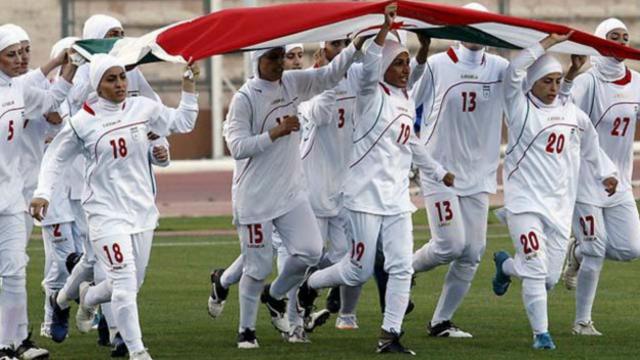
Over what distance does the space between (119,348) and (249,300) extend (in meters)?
1.14

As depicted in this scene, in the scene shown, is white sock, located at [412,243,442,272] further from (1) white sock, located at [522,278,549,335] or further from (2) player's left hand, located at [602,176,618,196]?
(2) player's left hand, located at [602,176,618,196]

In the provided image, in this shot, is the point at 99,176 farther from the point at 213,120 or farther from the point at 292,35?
the point at 213,120

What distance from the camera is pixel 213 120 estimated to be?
1657 inches

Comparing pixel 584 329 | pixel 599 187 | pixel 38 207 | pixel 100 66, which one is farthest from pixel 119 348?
pixel 599 187

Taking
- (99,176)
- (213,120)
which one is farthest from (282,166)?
(213,120)

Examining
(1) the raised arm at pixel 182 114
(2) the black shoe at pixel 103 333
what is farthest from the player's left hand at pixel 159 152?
(2) the black shoe at pixel 103 333

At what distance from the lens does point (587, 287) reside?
1431 cm

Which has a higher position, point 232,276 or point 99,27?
point 99,27

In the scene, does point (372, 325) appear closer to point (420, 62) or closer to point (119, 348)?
point (420, 62)

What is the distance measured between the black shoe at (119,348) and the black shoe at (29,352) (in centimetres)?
52

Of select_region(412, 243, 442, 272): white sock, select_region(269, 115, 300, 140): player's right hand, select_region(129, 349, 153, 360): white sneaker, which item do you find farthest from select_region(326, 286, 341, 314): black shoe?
select_region(129, 349, 153, 360): white sneaker

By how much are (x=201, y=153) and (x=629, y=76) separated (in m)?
29.2

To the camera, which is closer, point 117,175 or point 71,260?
point 117,175

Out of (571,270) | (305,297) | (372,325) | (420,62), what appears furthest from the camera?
(571,270)
